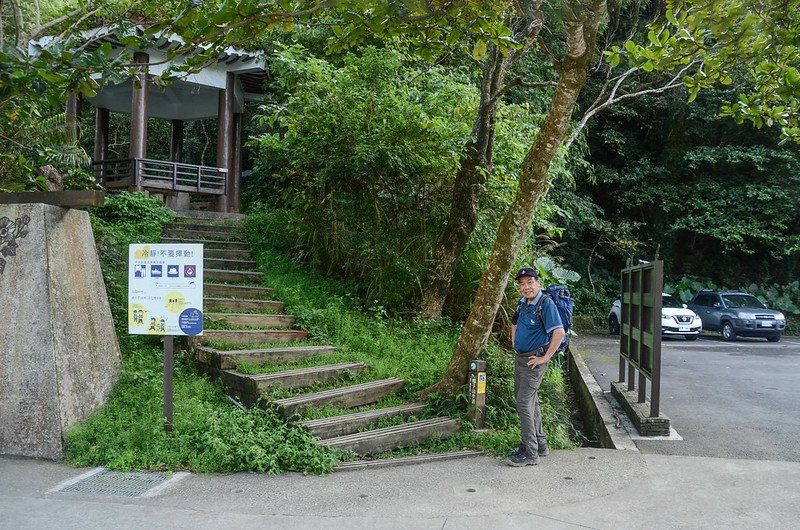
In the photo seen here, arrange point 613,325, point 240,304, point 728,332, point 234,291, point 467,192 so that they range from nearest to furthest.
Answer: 1. point 240,304
2. point 467,192
3. point 234,291
4. point 728,332
5. point 613,325

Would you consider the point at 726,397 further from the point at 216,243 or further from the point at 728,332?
the point at 728,332

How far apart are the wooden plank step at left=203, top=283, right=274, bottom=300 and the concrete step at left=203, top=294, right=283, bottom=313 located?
31 cm

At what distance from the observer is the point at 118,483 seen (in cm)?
Answer: 531

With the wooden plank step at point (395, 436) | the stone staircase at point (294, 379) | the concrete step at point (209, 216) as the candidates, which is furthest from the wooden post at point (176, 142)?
the wooden plank step at point (395, 436)

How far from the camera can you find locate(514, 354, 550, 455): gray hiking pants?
19.9 feet

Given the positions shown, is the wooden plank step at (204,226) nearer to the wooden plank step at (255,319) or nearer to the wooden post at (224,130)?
the wooden post at (224,130)

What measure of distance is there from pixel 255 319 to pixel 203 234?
4753 mm

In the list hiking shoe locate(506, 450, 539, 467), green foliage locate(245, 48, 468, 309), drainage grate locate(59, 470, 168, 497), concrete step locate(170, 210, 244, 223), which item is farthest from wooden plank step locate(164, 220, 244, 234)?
hiking shoe locate(506, 450, 539, 467)

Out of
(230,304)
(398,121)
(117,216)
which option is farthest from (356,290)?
(117,216)

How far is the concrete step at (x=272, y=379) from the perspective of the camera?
6.64m

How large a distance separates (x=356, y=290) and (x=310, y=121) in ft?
9.31

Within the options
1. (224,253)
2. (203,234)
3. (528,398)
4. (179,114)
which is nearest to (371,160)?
(224,253)

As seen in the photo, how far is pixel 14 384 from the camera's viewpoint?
6.23 meters

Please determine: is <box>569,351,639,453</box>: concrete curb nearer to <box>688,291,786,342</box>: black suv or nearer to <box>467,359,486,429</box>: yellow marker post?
<box>467,359,486,429</box>: yellow marker post
